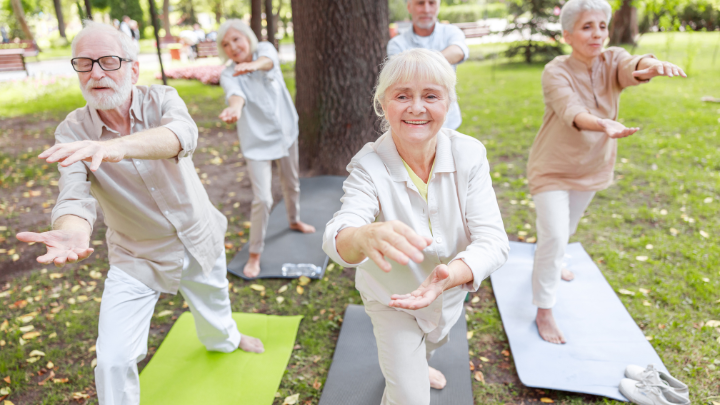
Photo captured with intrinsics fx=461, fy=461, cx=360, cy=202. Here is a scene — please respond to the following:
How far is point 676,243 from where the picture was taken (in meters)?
4.50

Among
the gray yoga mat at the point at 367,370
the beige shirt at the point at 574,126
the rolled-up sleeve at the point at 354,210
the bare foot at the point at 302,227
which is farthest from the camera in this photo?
the bare foot at the point at 302,227

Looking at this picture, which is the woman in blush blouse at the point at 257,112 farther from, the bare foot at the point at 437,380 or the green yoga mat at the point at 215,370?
the bare foot at the point at 437,380

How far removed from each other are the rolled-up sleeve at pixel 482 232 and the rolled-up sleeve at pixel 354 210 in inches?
16.7

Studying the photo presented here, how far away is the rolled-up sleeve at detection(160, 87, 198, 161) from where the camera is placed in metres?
2.28

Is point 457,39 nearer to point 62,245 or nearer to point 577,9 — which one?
point 577,9

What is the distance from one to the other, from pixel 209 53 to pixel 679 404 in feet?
71.4

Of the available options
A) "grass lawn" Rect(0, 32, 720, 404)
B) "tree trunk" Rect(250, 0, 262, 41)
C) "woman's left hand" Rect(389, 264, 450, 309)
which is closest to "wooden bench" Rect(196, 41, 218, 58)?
"tree trunk" Rect(250, 0, 262, 41)

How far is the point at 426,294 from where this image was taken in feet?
5.61

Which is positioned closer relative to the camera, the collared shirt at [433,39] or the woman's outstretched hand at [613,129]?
the woman's outstretched hand at [613,129]

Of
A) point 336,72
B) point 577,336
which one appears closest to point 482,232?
point 577,336

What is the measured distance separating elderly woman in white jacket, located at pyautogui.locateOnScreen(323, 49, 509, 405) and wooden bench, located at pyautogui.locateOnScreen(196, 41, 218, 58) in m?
20.7

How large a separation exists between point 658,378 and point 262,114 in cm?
368

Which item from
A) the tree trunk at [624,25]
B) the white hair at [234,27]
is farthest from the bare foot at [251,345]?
the tree trunk at [624,25]

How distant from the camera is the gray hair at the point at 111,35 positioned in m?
2.34
